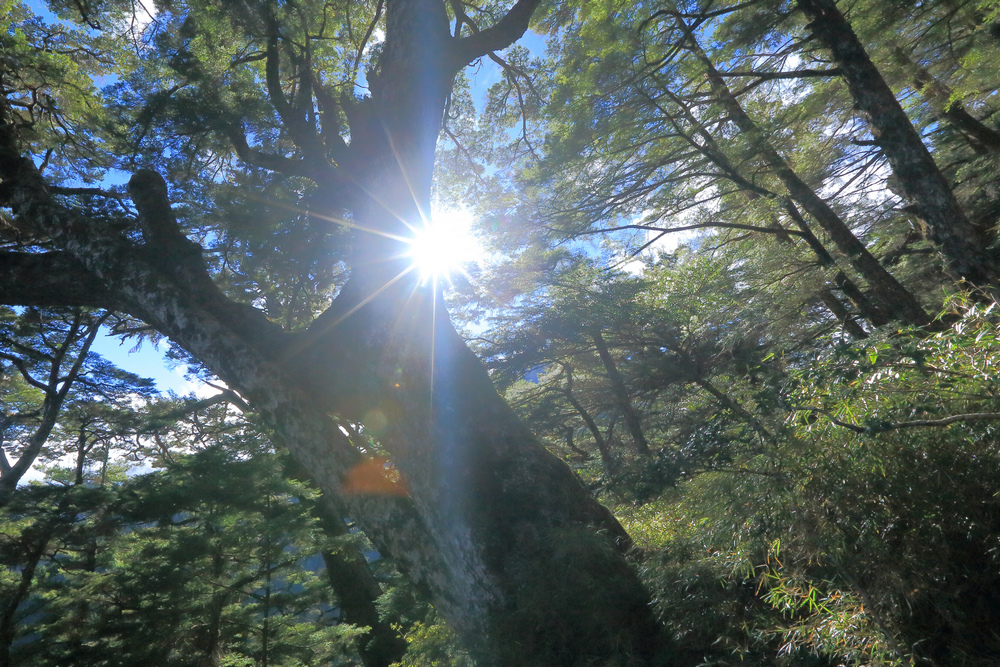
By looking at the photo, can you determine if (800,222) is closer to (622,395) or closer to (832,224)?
(832,224)

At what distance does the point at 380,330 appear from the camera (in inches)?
161

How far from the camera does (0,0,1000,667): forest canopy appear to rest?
85.7 inches

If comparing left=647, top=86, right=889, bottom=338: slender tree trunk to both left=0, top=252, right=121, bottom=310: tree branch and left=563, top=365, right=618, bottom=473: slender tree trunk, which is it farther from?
left=0, top=252, right=121, bottom=310: tree branch

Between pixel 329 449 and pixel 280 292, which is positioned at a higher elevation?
pixel 280 292

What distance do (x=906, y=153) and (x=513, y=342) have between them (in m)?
5.48

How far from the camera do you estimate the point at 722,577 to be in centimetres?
239

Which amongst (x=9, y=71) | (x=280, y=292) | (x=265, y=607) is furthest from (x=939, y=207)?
(x=9, y=71)

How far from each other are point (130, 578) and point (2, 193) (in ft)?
14.0

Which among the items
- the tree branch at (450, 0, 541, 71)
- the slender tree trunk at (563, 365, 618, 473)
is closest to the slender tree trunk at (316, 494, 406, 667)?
the slender tree trunk at (563, 365, 618, 473)

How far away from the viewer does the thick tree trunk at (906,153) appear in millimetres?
4645

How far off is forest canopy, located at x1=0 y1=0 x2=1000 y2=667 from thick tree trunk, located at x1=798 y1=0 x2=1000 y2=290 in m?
0.03

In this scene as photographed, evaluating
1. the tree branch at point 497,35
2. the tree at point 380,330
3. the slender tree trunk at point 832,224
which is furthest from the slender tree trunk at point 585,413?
the tree branch at point 497,35

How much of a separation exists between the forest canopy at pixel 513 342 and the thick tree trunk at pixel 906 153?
3 cm

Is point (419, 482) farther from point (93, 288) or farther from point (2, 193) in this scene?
point (2, 193)
